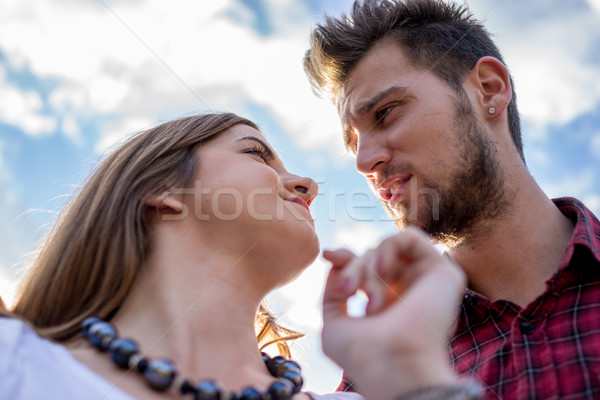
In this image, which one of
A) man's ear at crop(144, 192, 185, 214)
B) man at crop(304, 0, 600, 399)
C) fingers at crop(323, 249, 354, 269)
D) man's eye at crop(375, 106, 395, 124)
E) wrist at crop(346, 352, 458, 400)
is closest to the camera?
wrist at crop(346, 352, 458, 400)

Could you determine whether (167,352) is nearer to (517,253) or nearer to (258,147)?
(258,147)

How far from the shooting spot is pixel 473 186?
2.92m

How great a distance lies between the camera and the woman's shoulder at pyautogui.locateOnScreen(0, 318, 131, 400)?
4.93ft

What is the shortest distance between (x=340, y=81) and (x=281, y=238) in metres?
1.80

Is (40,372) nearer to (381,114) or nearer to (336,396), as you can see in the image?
(336,396)

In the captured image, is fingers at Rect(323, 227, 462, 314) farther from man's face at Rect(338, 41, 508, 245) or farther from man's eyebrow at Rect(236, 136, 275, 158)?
man's face at Rect(338, 41, 508, 245)

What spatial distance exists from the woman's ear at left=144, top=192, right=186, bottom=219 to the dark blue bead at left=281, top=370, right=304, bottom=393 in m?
0.85

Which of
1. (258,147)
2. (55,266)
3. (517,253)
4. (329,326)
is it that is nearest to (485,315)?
(517,253)

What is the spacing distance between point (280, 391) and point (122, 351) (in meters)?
0.59

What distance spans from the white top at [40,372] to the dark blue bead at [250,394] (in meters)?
0.40

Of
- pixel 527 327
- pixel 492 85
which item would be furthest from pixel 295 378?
pixel 492 85

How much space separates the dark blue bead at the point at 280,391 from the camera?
1918 millimetres

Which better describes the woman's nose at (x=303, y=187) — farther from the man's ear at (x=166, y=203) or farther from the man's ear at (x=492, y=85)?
the man's ear at (x=492, y=85)

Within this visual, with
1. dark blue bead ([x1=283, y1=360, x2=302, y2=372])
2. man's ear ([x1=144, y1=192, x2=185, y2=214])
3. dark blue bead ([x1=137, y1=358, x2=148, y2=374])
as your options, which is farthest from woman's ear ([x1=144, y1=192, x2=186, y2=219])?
dark blue bead ([x1=283, y1=360, x2=302, y2=372])
